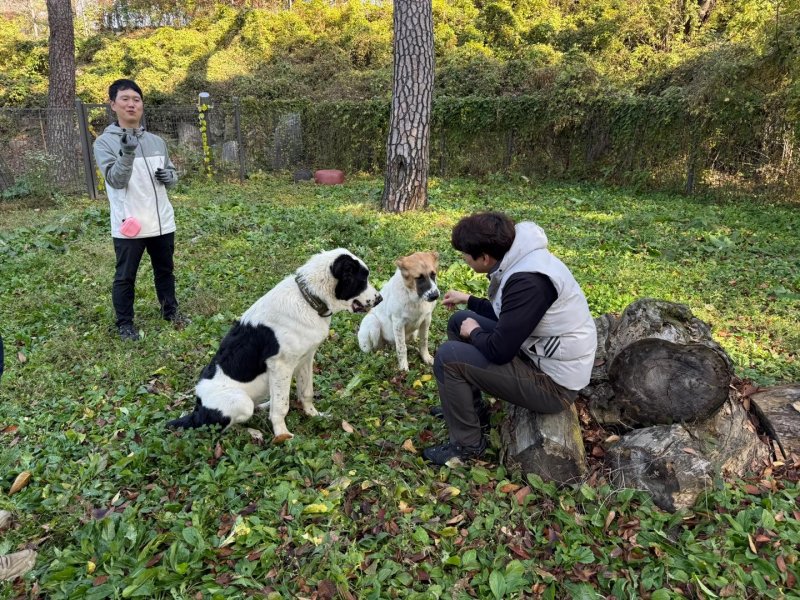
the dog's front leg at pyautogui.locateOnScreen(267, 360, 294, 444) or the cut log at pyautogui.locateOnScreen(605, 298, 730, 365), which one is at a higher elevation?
the cut log at pyautogui.locateOnScreen(605, 298, 730, 365)

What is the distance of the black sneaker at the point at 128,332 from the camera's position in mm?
5195

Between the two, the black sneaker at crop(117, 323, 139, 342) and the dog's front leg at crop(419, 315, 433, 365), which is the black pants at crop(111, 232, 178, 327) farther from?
the dog's front leg at crop(419, 315, 433, 365)

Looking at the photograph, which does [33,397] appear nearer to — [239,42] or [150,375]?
[150,375]

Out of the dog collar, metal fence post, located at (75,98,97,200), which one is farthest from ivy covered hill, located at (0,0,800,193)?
the dog collar

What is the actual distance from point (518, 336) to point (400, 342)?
2.04m

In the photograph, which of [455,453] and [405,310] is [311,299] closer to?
[405,310]

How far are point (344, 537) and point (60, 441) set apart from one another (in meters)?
2.35

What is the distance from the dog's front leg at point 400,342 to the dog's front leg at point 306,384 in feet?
3.32

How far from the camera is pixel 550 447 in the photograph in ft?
9.94

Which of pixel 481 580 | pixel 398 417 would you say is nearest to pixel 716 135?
pixel 398 417

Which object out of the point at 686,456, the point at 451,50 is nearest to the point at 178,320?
the point at 686,456

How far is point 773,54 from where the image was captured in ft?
35.3

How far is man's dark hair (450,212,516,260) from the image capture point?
2.87 metres

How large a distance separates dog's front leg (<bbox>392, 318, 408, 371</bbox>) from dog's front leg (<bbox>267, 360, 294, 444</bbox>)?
134 cm
